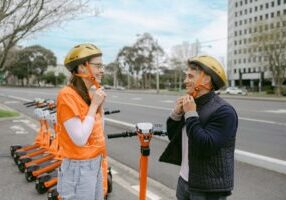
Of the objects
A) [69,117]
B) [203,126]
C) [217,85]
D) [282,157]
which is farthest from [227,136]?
[282,157]

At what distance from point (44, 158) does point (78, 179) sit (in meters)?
4.07

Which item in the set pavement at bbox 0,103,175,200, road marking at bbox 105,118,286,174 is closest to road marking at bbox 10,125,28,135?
pavement at bbox 0,103,175,200

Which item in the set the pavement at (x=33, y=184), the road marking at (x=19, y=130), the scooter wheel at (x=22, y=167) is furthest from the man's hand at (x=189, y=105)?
the road marking at (x=19, y=130)

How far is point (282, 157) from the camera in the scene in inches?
315

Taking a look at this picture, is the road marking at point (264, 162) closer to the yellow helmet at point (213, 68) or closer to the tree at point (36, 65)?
the yellow helmet at point (213, 68)

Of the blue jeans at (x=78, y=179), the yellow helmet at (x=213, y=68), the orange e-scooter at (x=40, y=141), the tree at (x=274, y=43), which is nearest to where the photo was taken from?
the yellow helmet at (x=213, y=68)

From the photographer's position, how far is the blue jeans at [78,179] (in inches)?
112

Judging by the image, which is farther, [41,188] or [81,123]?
[41,188]

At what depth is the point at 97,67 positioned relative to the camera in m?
2.91

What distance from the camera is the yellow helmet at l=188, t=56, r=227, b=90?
8.71 feet

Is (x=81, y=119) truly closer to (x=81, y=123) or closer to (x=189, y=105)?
(x=81, y=123)

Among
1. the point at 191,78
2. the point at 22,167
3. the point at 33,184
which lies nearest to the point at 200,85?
the point at 191,78

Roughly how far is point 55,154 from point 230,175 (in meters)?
4.60

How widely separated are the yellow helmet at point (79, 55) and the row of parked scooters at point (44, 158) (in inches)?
79.7
